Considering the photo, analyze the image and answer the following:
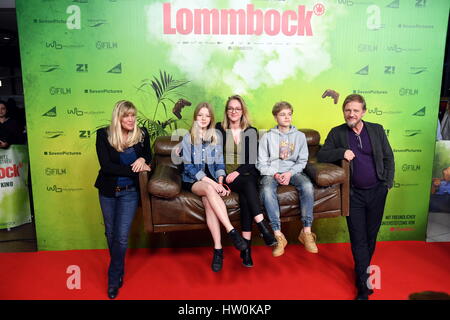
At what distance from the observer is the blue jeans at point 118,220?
2.49 m

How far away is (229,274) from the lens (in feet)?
9.00

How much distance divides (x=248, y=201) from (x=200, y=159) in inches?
21.8

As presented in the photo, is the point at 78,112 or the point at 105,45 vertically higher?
the point at 105,45

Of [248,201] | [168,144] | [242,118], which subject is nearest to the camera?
[248,201]

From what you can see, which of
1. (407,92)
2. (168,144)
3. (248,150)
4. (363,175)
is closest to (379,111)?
(407,92)

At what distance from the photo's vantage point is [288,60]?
124 inches

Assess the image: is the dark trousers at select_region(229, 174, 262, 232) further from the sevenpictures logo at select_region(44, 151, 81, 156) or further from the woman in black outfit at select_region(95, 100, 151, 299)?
the sevenpictures logo at select_region(44, 151, 81, 156)

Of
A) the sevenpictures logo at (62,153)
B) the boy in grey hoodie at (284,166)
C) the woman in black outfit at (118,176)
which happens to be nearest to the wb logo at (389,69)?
the boy in grey hoodie at (284,166)

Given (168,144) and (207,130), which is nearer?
(207,130)

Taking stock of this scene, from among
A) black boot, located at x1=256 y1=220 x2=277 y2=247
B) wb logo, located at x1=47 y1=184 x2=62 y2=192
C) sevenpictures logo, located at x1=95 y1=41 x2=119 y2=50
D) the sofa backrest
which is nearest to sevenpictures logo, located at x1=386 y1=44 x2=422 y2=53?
the sofa backrest

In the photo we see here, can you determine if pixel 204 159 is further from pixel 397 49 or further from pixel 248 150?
pixel 397 49

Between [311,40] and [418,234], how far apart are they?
7.50ft

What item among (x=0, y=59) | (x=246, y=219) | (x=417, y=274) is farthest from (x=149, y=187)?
(x=0, y=59)
